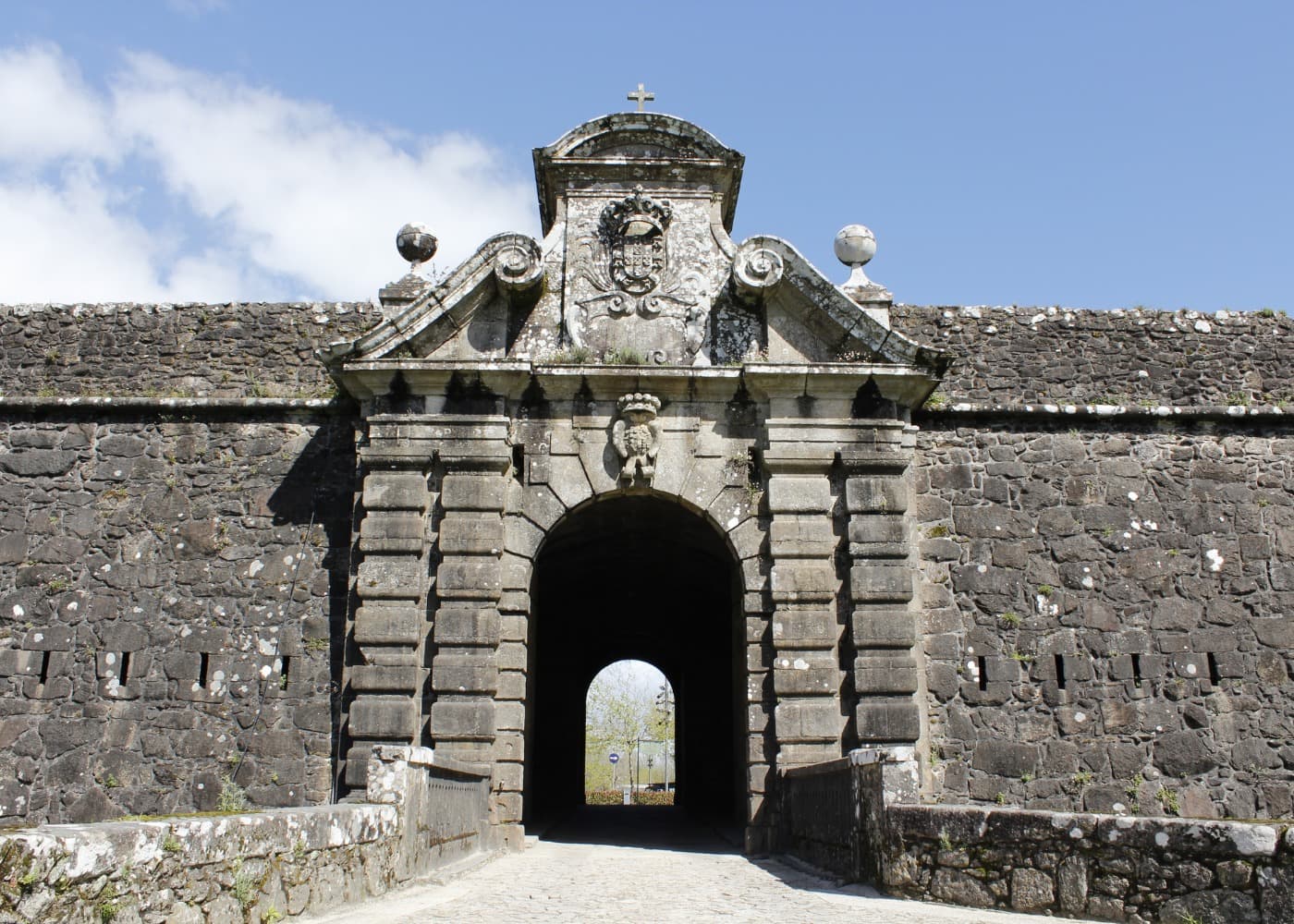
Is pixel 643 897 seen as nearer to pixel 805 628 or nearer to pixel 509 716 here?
pixel 509 716

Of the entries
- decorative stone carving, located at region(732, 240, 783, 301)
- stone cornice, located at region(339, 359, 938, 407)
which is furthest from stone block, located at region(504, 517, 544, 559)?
decorative stone carving, located at region(732, 240, 783, 301)

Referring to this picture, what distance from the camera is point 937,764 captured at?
9.70 m

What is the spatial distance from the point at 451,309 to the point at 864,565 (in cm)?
437

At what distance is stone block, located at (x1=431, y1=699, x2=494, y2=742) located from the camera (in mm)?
9094

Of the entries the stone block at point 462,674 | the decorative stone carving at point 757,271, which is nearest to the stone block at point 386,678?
the stone block at point 462,674

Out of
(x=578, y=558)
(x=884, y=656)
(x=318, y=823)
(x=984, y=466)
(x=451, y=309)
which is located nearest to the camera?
(x=318, y=823)

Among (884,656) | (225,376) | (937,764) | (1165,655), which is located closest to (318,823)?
(884,656)

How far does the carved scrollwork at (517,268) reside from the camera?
10.1m

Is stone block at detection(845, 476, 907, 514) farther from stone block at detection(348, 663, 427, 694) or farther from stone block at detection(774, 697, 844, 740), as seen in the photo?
stone block at detection(348, 663, 427, 694)

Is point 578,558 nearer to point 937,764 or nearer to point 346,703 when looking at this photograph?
point 346,703

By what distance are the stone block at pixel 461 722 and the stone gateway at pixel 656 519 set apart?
0.08 feet

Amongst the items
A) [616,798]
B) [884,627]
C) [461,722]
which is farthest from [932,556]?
[616,798]

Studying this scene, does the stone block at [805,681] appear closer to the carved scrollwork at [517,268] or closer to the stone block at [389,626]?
the stone block at [389,626]

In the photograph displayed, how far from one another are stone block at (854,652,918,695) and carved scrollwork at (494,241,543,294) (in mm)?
4495
